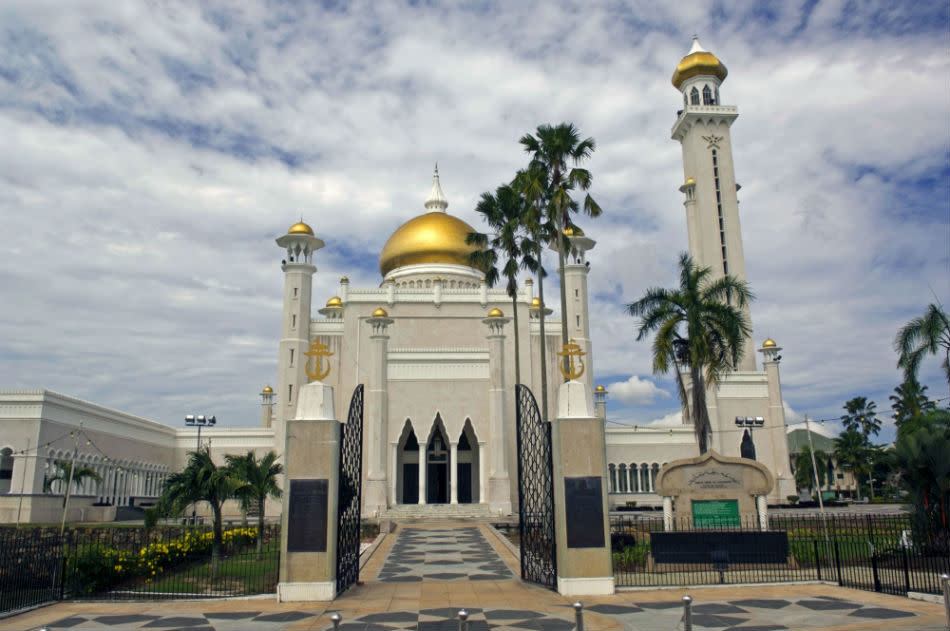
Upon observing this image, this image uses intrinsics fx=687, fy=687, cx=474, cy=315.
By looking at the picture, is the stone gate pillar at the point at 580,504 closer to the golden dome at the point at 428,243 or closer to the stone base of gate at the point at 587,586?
the stone base of gate at the point at 587,586

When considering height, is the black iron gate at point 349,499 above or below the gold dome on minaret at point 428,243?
below

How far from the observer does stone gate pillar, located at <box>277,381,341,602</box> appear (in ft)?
34.4

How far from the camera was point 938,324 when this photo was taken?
19.4 meters

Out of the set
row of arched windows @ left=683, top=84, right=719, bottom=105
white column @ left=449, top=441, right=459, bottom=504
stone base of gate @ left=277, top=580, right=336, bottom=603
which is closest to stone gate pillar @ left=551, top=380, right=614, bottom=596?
stone base of gate @ left=277, top=580, right=336, bottom=603

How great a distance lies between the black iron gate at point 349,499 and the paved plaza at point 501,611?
36cm

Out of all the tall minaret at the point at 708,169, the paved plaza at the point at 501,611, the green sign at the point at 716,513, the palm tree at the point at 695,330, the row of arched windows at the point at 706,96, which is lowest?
the paved plaza at the point at 501,611

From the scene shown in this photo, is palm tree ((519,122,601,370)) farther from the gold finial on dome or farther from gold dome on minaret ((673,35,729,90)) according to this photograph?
gold dome on minaret ((673,35,729,90))

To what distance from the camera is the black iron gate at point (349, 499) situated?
438 inches

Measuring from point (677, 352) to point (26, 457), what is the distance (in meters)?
25.7

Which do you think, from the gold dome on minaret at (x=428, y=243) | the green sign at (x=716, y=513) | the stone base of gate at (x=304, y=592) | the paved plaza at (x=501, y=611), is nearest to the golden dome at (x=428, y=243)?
the gold dome on minaret at (x=428, y=243)

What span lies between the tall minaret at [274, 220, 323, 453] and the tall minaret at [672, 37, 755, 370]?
2652 centimetres

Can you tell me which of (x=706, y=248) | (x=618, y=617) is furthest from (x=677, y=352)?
(x=706, y=248)

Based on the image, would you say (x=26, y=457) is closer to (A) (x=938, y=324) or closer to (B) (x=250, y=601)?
(B) (x=250, y=601)

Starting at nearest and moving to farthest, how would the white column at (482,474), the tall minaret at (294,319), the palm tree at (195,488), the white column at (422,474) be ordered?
the palm tree at (195,488) < the white column at (422,474) < the white column at (482,474) < the tall minaret at (294,319)
